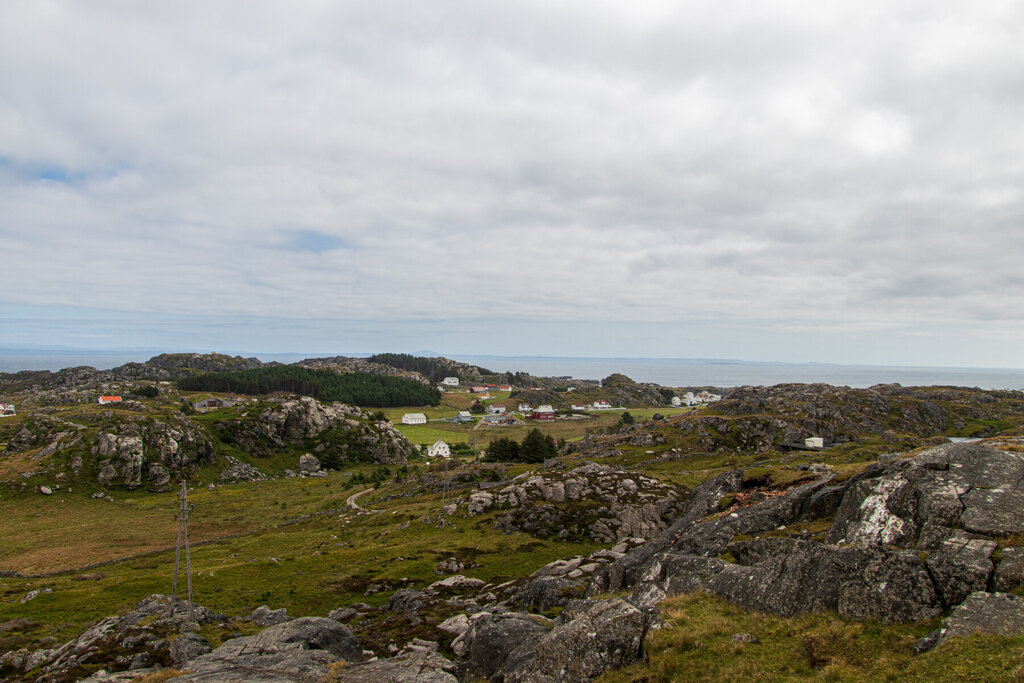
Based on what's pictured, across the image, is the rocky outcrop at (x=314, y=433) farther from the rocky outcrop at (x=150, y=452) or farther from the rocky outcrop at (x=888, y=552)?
the rocky outcrop at (x=888, y=552)

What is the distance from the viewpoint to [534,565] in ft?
163

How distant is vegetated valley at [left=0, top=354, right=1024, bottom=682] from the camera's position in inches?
645

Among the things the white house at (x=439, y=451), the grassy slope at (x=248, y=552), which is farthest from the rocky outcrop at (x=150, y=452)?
the white house at (x=439, y=451)

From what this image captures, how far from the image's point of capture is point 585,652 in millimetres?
18078

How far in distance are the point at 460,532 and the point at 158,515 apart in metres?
66.3

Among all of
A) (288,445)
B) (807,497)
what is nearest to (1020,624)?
(807,497)

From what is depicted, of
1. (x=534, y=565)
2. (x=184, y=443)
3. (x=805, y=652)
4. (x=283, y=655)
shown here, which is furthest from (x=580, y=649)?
(x=184, y=443)

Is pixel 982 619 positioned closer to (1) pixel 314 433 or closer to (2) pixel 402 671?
(2) pixel 402 671

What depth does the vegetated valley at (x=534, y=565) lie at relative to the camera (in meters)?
16.4

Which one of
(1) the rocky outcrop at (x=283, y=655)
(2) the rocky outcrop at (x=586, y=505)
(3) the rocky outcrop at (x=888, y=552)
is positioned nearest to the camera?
(3) the rocky outcrop at (x=888, y=552)

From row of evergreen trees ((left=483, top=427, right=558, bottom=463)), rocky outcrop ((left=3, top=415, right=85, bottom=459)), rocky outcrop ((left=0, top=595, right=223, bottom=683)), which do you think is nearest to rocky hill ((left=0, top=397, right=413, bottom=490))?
rocky outcrop ((left=3, top=415, right=85, bottom=459))

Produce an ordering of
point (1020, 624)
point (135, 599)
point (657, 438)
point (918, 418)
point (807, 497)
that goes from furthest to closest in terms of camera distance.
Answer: point (918, 418) → point (657, 438) → point (135, 599) → point (807, 497) → point (1020, 624)

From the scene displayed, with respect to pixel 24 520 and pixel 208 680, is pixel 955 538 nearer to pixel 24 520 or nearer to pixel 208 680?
pixel 208 680

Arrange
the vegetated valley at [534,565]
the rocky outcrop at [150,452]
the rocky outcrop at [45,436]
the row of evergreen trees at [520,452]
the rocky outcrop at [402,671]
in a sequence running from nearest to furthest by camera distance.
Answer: the vegetated valley at [534,565] < the rocky outcrop at [402,671] < the rocky outcrop at [150,452] < the rocky outcrop at [45,436] < the row of evergreen trees at [520,452]
